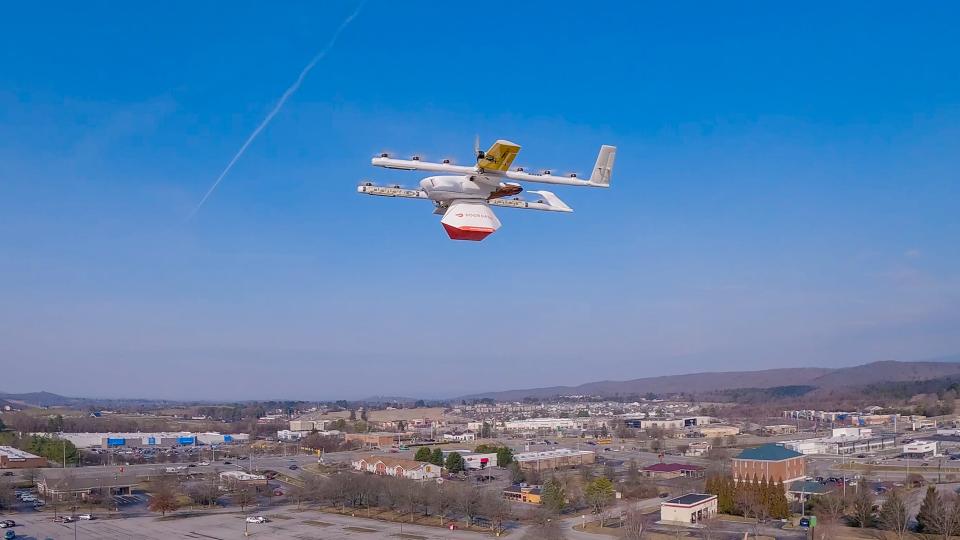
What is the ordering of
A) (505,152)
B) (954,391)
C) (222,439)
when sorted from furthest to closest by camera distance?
(954,391) → (222,439) → (505,152)

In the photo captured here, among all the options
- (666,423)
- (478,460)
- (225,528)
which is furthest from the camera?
(666,423)

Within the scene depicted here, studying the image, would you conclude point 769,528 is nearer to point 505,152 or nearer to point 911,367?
point 505,152

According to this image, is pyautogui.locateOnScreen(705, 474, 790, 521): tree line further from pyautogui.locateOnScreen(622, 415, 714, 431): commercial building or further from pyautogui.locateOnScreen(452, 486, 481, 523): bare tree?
pyautogui.locateOnScreen(622, 415, 714, 431): commercial building

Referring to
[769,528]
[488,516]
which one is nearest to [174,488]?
[488,516]

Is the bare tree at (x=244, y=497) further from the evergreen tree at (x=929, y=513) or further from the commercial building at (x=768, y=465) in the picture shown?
the evergreen tree at (x=929, y=513)

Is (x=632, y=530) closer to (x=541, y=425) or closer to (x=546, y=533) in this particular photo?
(x=546, y=533)

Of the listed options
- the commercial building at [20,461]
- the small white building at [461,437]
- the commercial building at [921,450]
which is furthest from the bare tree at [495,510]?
the small white building at [461,437]

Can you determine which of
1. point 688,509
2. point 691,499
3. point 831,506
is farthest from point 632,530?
point 831,506
